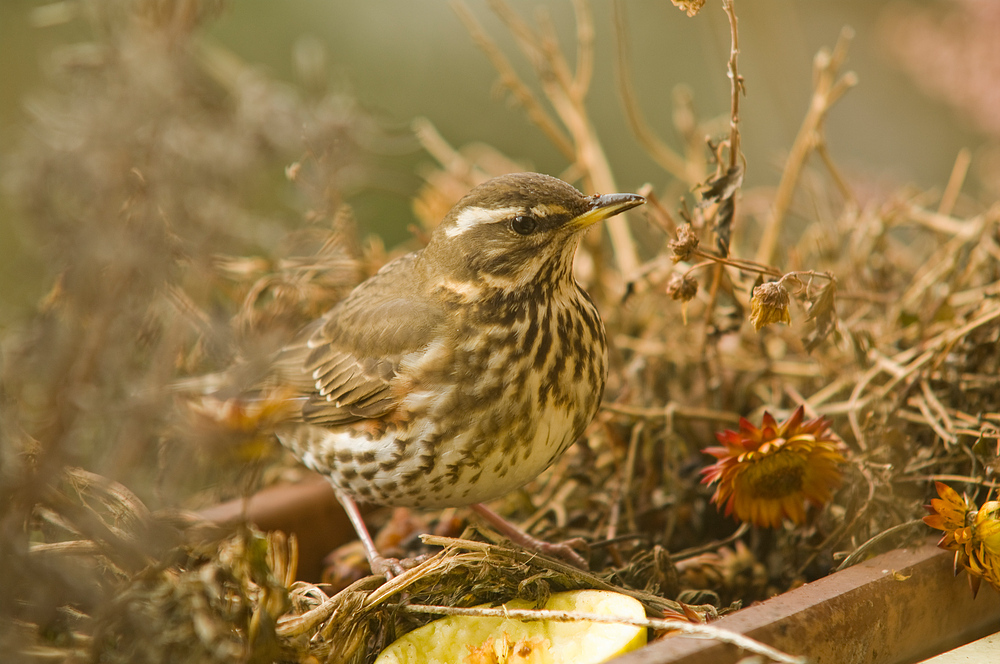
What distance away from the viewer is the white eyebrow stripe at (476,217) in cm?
182

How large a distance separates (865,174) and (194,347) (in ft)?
7.63

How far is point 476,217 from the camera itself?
1.87 metres

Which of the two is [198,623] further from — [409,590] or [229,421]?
[409,590]

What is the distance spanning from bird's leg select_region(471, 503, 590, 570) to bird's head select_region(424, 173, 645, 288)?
0.55 m

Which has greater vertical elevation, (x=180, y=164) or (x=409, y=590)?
(x=180, y=164)

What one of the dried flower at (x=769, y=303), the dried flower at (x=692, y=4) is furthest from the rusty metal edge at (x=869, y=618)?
the dried flower at (x=692, y=4)

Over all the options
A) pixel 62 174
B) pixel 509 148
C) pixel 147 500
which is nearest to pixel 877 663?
pixel 147 500

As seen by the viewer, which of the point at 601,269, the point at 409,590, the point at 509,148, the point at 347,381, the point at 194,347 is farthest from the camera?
the point at 509,148

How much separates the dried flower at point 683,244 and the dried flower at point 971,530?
22.2 inches

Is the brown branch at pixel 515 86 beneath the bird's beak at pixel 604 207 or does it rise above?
above

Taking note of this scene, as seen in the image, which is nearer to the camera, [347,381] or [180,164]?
[180,164]

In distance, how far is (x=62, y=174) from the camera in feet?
4.16

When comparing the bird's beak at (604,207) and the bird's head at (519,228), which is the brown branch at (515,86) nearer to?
the bird's head at (519,228)

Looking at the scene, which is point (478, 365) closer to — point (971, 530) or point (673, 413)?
point (673, 413)
